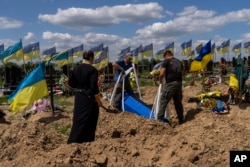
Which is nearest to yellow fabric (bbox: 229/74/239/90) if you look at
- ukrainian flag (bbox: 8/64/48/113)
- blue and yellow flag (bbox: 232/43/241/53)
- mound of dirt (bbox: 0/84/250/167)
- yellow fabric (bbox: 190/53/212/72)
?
yellow fabric (bbox: 190/53/212/72)

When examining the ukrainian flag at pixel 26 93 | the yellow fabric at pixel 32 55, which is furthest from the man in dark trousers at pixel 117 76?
the yellow fabric at pixel 32 55

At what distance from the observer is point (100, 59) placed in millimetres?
17688

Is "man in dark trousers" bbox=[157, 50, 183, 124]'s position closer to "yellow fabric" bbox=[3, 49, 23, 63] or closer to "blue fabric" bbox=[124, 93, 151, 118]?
"blue fabric" bbox=[124, 93, 151, 118]

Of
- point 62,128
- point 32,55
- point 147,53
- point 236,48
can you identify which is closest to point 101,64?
point 32,55

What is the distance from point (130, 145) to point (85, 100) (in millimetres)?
1141

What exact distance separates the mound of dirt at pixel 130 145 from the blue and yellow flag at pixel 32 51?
1306 centimetres

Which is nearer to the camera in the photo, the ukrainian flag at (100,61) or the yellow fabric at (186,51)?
the ukrainian flag at (100,61)

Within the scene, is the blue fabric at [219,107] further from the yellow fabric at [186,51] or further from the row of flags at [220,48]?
the yellow fabric at [186,51]

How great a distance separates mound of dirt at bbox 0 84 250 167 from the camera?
5105mm

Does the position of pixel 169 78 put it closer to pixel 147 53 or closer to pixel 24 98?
pixel 24 98

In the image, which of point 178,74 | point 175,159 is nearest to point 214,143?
point 175,159

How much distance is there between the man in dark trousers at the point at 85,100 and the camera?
6.37 m

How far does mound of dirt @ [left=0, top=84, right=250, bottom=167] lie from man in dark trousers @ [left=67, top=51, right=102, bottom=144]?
13.2 inches

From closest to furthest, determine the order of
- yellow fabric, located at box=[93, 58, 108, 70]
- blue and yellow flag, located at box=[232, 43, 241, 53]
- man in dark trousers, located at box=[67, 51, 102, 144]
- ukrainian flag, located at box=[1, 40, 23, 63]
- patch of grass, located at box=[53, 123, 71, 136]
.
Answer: man in dark trousers, located at box=[67, 51, 102, 144]
patch of grass, located at box=[53, 123, 71, 136]
yellow fabric, located at box=[93, 58, 108, 70]
ukrainian flag, located at box=[1, 40, 23, 63]
blue and yellow flag, located at box=[232, 43, 241, 53]
